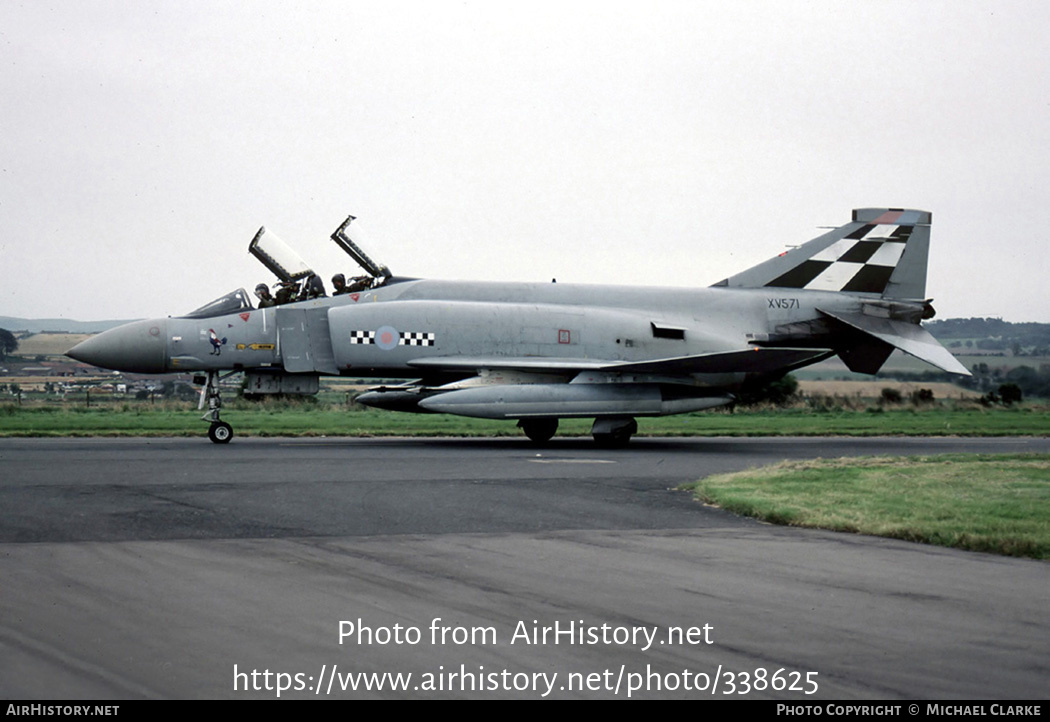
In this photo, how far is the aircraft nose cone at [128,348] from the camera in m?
19.8

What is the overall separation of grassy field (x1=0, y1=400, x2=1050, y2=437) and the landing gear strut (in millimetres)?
4220

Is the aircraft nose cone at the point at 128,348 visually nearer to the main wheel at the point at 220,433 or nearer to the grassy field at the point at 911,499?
the main wheel at the point at 220,433

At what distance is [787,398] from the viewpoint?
42.5m

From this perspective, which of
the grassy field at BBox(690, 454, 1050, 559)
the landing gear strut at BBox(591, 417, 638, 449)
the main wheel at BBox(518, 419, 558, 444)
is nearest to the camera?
the grassy field at BBox(690, 454, 1050, 559)

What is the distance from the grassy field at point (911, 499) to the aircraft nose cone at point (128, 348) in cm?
1184

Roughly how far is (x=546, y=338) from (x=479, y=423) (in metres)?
8.75

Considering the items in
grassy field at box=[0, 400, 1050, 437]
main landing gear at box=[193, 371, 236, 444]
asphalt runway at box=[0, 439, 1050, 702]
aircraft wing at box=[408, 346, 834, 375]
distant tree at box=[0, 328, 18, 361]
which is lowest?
asphalt runway at box=[0, 439, 1050, 702]

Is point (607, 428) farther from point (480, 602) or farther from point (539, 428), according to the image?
point (480, 602)

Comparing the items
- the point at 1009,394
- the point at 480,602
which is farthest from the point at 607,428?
the point at 1009,394

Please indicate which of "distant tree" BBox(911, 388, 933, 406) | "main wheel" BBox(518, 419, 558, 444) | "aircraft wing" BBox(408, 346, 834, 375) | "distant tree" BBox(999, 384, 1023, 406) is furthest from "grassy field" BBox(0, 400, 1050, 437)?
"aircraft wing" BBox(408, 346, 834, 375)

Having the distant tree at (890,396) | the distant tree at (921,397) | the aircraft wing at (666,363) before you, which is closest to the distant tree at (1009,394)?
the distant tree at (921,397)

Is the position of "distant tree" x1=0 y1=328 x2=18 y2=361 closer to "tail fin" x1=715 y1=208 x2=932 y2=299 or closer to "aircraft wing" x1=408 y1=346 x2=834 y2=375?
"aircraft wing" x1=408 y1=346 x2=834 y2=375

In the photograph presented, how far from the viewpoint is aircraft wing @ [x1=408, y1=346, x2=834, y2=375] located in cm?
2016

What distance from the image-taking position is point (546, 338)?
21141 millimetres
